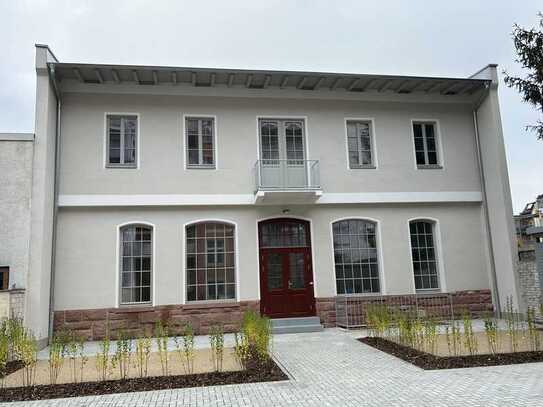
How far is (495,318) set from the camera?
13367mm

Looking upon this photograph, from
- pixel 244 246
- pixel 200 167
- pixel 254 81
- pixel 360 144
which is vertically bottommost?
pixel 244 246

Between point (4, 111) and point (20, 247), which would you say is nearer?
point (20, 247)

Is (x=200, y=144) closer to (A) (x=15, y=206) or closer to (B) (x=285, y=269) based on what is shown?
(B) (x=285, y=269)

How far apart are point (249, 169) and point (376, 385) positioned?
24.5 feet

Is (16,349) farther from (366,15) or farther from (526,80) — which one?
(526,80)

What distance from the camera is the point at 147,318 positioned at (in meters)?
11.7

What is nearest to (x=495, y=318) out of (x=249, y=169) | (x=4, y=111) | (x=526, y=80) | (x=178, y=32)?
(x=526, y=80)

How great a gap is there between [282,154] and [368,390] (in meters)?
7.92

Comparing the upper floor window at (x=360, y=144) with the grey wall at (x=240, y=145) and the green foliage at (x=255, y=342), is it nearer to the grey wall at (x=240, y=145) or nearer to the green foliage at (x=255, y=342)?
the grey wall at (x=240, y=145)

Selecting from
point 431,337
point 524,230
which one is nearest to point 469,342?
point 431,337

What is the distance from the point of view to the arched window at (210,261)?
12.3m

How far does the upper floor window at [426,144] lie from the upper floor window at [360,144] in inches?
57.8

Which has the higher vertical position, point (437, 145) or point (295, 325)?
point (437, 145)

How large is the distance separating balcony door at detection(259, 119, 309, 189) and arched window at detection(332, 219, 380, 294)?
1929mm
